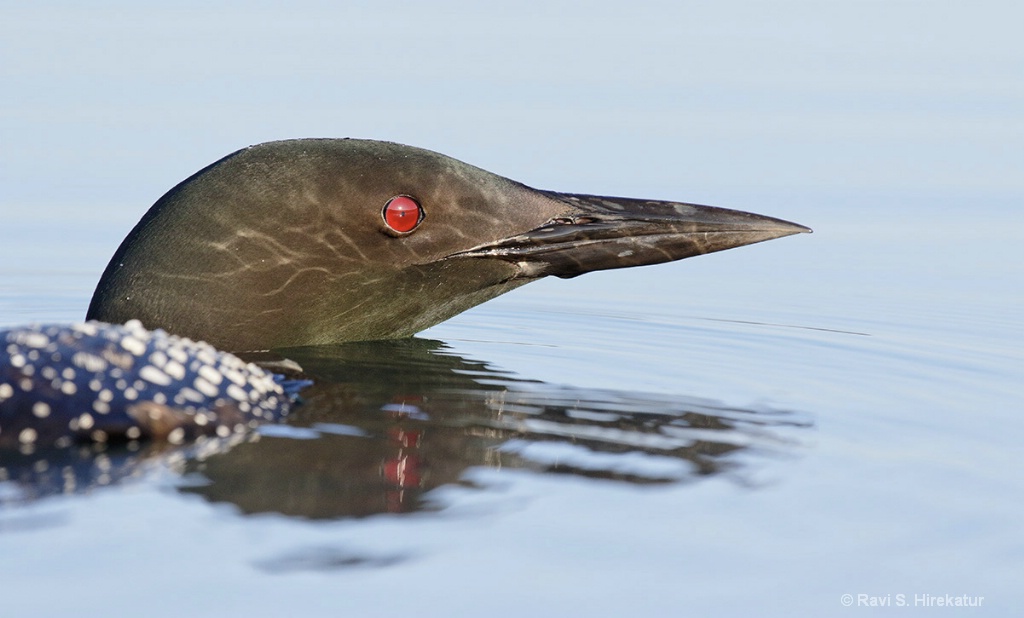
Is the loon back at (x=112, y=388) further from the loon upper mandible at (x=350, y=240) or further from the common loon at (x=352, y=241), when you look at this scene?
the loon upper mandible at (x=350, y=240)

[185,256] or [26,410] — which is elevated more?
[185,256]

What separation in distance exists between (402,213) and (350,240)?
181 mm

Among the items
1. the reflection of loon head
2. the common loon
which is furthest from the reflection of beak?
the reflection of loon head

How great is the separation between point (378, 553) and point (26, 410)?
108 cm

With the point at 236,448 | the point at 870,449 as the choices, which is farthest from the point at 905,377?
the point at 236,448

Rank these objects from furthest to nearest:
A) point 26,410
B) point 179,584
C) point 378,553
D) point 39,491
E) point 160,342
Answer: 1. point 160,342
2. point 26,410
3. point 39,491
4. point 378,553
5. point 179,584

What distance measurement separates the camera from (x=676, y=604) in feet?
9.04

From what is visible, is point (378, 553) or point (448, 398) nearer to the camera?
point (378, 553)

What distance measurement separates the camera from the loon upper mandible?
15.9 feet

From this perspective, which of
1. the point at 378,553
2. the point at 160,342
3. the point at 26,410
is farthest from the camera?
the point at 160,342

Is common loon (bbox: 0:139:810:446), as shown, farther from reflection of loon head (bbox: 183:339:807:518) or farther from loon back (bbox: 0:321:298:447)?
loon back (bbox: 0:321:298:447)

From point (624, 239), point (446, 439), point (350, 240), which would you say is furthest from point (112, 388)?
point (624, 239)

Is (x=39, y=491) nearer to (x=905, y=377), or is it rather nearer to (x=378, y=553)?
(x=378, y=553)

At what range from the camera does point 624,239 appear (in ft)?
16.6
